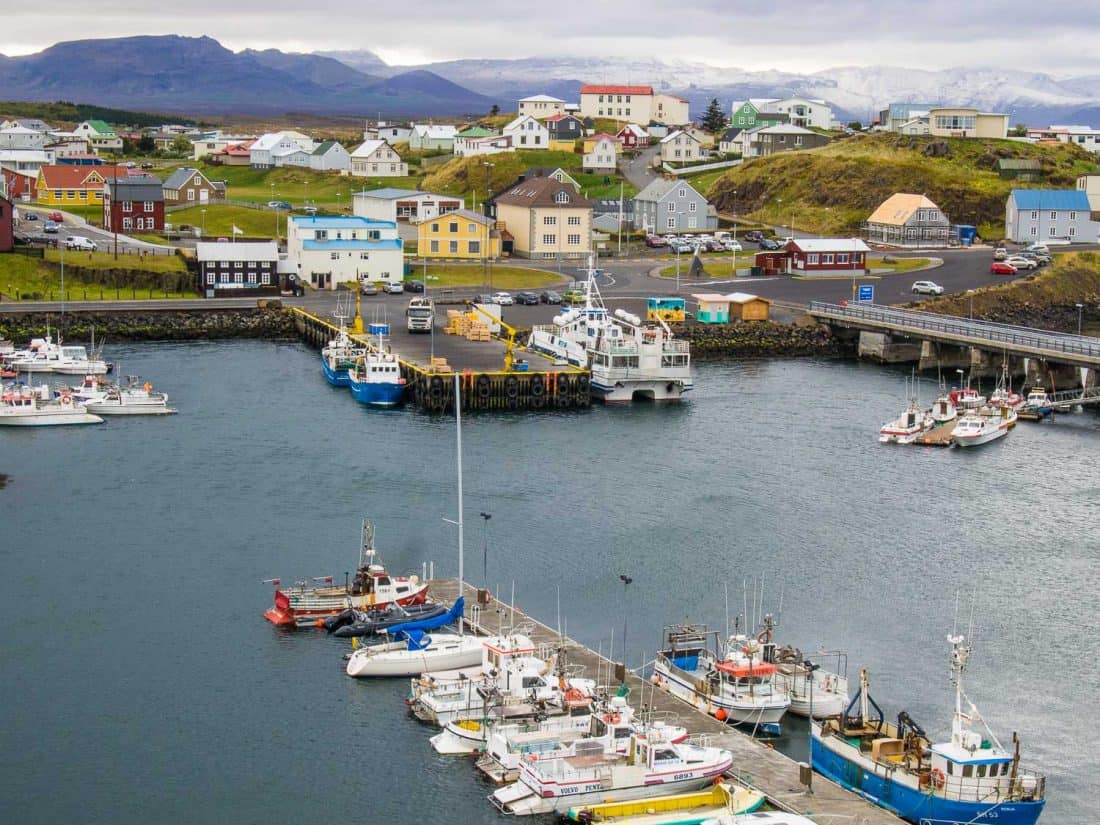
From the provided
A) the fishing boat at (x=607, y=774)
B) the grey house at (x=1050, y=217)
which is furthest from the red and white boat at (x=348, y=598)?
A: the grey house at (x=1050, y=217)

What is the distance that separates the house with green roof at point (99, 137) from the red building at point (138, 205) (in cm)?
5877

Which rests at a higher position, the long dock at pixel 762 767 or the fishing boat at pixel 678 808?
the long dock at pixel 762 767

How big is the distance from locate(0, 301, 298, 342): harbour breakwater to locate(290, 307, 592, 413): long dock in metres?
12.6

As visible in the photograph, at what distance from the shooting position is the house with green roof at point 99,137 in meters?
166

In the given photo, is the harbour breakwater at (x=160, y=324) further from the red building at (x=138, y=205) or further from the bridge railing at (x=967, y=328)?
the bridge railing at (x=967, y=328)

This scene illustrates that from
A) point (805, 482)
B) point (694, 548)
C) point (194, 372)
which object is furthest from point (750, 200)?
point (694, 548)

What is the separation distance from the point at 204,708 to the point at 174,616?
5.54 m

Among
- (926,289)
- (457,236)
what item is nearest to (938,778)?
(926,289)

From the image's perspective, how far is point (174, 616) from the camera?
39.8 meters

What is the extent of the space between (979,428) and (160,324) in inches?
1542

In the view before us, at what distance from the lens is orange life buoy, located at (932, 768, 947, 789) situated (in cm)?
2938

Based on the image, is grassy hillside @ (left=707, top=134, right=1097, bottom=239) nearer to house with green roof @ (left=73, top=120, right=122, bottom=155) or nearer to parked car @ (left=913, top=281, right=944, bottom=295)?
parked car @ (left=913, top=281, right=944, bottom=295)

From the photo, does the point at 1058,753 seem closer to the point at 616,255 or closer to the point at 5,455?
the point at 5,455

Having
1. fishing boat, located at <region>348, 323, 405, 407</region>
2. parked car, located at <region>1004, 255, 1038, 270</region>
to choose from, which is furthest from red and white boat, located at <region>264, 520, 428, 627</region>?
parked car, located at <region>1004, 255, 1038, 270</region>
